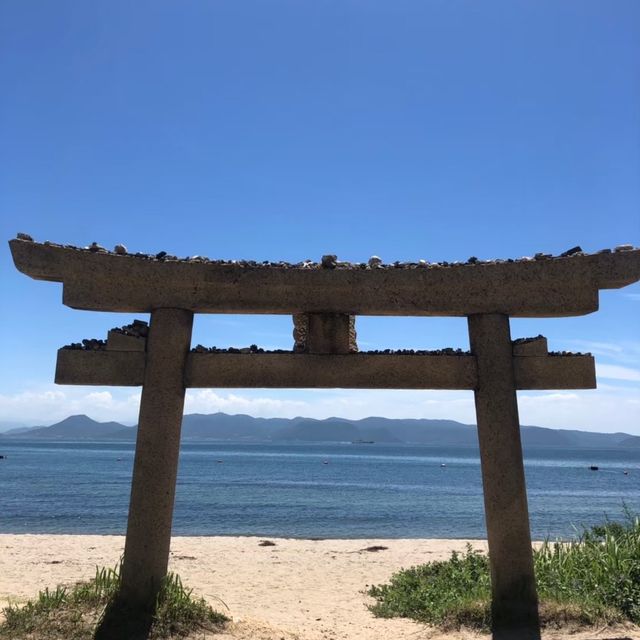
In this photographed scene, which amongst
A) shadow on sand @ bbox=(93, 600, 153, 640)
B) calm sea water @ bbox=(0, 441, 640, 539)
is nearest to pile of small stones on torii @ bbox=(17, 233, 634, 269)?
shadow on sand @ bbox=(93, 600, 153, 640)

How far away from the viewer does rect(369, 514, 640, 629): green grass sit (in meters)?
6.07

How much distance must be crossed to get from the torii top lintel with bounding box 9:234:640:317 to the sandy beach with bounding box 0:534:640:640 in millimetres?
3303

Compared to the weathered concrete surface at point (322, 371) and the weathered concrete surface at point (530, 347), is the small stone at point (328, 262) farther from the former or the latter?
the weathered concrete surface at point (530, 347)

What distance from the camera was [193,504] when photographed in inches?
1272

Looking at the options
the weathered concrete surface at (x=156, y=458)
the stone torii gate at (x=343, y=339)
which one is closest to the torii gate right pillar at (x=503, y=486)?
the stone torii gate at (x=343, y=339)

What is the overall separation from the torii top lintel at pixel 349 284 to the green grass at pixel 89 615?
9.57ft

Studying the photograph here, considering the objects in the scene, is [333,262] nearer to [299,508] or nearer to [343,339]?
[343,339]

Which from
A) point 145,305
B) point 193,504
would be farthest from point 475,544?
point 193,504

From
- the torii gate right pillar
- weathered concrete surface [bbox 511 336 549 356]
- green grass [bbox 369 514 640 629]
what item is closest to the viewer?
the torii gate right pillar

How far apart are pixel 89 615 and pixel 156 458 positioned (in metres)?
1.67

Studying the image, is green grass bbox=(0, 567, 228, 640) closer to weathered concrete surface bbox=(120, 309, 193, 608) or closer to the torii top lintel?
weathered concrete surface bbox=(120, 309, 193, 608)

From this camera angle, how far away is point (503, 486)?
6.01 m

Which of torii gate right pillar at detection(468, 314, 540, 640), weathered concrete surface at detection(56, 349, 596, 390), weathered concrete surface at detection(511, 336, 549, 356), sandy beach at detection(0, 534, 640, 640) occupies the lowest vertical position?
sandy beach at detection(0, 534, 640, 640)

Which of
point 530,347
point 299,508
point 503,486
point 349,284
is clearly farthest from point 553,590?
point 299,508
